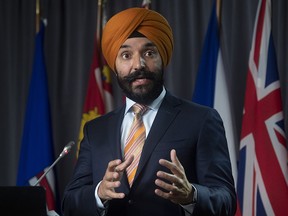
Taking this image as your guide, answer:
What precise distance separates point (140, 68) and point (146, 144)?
28cm

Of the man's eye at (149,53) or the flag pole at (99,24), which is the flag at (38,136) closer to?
the flag pole at (99,24)

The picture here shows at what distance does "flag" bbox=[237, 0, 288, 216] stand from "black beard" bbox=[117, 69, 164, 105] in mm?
1655

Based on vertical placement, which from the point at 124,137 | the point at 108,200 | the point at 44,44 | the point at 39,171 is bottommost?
the point at 39,171

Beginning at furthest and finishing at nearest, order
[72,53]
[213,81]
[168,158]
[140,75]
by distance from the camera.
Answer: [72,53]
[213,81]
[140,75]
[168,158]

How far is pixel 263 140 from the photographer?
3438 mm

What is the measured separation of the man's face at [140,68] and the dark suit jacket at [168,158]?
0.10 metres

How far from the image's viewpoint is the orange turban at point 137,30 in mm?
1948

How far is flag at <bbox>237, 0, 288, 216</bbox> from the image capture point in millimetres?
3381

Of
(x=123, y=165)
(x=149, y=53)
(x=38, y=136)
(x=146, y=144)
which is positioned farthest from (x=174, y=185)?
(x=38, y=136)

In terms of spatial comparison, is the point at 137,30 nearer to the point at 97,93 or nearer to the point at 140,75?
the point at 140,75

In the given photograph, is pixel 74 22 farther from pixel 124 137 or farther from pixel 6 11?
pixel 124 137

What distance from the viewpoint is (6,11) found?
4.64 metres

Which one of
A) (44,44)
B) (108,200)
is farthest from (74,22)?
(108,200)

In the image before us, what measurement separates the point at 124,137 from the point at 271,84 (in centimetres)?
184
